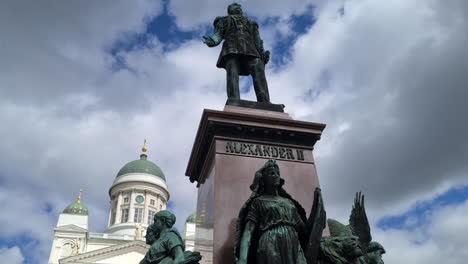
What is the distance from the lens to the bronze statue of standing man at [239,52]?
6.07 meters

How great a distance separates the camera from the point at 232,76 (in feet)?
20.0

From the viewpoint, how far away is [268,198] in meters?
3.98

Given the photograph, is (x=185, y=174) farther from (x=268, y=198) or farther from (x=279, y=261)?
(x=279, y=261)

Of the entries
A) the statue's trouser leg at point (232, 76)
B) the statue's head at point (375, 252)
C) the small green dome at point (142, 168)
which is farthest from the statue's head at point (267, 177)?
the small green dome at point (142, 168)

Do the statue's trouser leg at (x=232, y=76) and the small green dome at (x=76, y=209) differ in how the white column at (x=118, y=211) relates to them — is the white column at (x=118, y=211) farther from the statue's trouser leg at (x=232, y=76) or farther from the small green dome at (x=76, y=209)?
the statue's trouser leg at (x=232, y=76)

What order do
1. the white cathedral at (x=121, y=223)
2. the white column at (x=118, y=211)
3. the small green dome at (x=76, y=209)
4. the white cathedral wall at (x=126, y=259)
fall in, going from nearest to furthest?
1. the white cathedral wall at (x=126, y=259)
2. the white cathedral at (x=121, y=223)
3. the small green dome at (x=76, y=209)
4. the white column at (x=118, y=211)

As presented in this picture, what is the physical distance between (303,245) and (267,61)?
3.47 metres

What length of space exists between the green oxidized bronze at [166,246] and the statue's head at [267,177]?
0.85 m

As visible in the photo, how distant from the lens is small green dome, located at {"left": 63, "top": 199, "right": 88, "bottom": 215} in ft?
213

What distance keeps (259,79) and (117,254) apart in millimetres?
51439

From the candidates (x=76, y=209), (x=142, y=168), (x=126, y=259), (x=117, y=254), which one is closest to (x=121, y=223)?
(x=76, y=209)

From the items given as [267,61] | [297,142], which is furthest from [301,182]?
[267,61]

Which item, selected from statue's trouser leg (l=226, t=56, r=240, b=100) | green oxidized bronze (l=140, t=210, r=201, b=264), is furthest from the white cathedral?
green oxidized bronze (l=140, t=210, r=201, b=264)

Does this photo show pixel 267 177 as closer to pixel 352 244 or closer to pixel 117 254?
pixel 352 244
